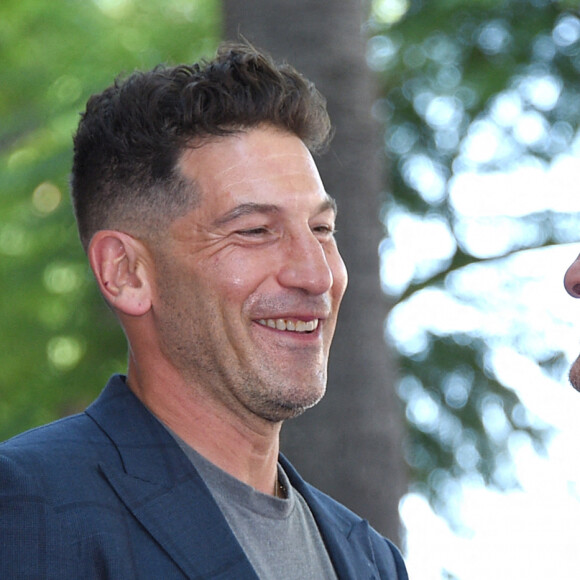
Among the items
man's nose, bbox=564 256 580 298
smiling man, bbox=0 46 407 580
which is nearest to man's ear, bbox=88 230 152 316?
smiling man, bbox=0 46 407 580

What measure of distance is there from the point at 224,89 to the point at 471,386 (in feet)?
16.5

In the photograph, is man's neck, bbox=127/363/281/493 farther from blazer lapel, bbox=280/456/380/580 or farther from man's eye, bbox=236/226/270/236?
man's eye, bbox=236/226/270/236

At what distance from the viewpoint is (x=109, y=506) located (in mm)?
2160

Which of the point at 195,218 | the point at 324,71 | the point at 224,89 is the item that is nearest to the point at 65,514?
the point at 195,218

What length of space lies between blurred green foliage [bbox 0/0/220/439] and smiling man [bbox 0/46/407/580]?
3.97 meters

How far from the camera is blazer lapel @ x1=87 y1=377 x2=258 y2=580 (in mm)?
2172

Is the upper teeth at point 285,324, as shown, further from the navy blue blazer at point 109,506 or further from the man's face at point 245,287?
the navy blue blazer at point 109,506

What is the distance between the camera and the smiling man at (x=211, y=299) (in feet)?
7.70

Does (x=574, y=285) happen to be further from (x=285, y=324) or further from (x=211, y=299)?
(x=211, y=299)

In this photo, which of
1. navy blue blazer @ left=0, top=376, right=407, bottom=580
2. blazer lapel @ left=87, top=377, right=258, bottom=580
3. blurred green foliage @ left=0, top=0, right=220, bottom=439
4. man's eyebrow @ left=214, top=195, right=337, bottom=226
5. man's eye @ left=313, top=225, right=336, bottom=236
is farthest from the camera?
blurred green foliage @ left=0, top=0, right=220, bottom=439

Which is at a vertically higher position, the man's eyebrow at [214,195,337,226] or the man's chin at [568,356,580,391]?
the man's eyebrow at [214,195,337,226]

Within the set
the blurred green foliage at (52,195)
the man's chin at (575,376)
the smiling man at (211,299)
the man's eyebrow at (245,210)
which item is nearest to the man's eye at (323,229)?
the smiling man at (211,299)

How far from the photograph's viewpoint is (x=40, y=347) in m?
7.08

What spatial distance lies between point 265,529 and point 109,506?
1.37ft
